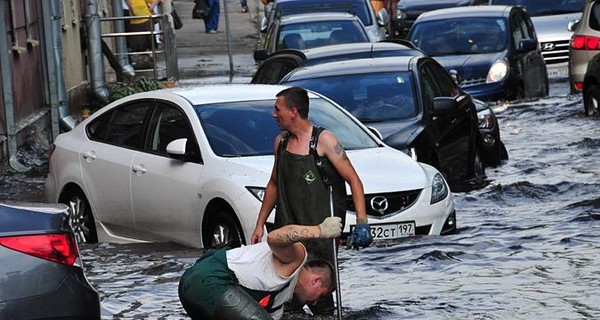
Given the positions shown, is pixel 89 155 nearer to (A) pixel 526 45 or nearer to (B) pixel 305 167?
(B) pixel 305 167

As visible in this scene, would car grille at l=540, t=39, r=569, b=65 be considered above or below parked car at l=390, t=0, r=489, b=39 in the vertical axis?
above

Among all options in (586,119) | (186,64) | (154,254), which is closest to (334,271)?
(154,254)

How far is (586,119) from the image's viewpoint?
69.4ft

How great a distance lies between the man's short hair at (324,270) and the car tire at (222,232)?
3.58 meters

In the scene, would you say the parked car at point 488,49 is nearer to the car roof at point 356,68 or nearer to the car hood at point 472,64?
the car hood at point 472,64

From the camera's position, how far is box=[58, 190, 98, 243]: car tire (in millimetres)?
13203

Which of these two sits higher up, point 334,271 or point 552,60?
point 334,271

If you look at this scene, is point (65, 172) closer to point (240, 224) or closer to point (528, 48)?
point (240, 224)

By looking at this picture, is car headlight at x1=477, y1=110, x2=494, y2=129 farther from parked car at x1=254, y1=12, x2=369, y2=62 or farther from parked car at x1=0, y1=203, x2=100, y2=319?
parked car at x1=0, y1=203, x2=100, y2=319

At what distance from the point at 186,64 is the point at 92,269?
77.2 feet

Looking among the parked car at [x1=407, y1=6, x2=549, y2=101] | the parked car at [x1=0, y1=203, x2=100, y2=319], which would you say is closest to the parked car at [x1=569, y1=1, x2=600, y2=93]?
the parked car at [x1=407, y1=6, x2=549, y2=101]

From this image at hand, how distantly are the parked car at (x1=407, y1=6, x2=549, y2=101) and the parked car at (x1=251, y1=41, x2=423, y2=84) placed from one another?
13.1 feet

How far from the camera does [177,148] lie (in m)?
12.0

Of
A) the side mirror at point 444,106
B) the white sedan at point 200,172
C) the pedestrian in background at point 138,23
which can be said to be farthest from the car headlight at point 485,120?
the pedestrian in background at point 138,23
